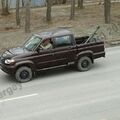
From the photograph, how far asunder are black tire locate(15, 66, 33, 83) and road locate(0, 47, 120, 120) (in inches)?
10.1

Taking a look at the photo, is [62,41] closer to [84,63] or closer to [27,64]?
[84,63]

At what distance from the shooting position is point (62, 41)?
50.7ft

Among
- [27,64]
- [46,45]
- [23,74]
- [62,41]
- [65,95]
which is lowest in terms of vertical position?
[65,95]

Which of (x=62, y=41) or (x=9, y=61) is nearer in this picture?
(x=9, y=61)

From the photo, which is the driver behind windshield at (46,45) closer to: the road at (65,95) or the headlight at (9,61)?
the road at (65,95)

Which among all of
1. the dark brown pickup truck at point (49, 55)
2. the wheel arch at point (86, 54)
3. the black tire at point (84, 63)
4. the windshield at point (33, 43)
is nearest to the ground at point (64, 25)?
the windshield at point (33, 43)

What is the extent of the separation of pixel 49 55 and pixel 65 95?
107 inches

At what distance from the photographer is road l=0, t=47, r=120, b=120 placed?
1114 centimetres

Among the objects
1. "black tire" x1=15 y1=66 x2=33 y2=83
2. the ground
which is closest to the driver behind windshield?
"black tire" x1=15 y1=66 x2=33 y2=83

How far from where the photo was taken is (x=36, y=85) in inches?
559

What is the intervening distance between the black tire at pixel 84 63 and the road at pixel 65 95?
0.89 feet

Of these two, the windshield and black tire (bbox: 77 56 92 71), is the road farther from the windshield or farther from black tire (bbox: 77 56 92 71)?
the windshield

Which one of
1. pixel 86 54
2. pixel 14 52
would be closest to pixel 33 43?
pixel 14 52

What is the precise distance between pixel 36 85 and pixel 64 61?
1.80m
